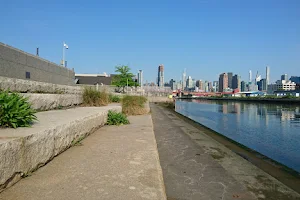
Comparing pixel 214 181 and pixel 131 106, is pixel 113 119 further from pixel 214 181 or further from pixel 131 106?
pixel 131 106

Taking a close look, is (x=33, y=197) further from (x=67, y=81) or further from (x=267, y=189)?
(x=67, y=81)

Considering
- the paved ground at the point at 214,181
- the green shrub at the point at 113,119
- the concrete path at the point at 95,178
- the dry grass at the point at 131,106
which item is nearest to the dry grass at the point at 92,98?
the green shrub at the point at 113,119

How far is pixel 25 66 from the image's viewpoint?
7938mm

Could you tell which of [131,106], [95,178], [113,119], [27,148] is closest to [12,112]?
[27,148]

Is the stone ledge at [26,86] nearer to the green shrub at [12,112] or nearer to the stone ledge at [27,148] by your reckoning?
the green shrub at [12,112]

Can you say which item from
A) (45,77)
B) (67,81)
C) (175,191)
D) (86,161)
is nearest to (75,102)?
(45,77)

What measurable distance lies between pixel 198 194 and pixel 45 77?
7858 millimetres

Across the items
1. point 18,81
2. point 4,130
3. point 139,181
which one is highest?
point 18,81

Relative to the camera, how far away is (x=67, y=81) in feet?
41.1

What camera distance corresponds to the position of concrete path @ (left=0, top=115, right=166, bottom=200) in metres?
2.82

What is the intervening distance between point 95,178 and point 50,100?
4523 mm

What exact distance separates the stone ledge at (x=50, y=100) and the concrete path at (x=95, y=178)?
193 cm

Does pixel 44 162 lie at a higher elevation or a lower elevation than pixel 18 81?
lower

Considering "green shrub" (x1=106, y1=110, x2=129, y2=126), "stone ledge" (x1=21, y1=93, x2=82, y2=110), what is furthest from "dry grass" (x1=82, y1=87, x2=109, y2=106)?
"green shrub" (x1=106, y1=110, x2=129, y2=126)
